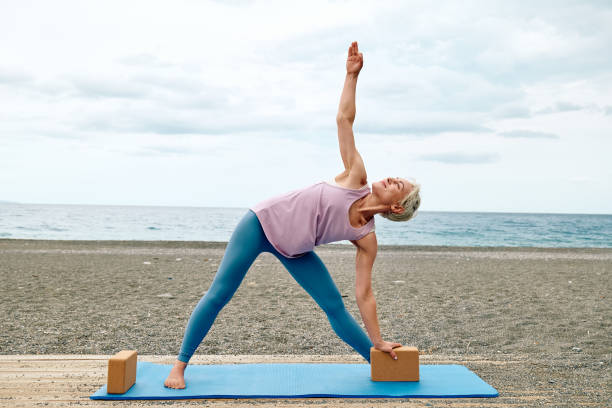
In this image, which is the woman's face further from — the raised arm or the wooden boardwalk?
the wooden boardwalk

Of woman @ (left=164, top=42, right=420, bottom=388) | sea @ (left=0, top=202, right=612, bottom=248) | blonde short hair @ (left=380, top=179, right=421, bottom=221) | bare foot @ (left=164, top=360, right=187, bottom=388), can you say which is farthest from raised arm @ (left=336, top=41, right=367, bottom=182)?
A: sea @ (left=0, top=202, right=612, bottom=248)

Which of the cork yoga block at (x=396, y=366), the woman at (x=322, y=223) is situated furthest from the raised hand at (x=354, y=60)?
the cork yoga block at (x=396, y=366)

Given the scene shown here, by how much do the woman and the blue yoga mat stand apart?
0.21 metres

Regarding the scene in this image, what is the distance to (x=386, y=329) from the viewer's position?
6301mm

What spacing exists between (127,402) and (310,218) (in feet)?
5.44

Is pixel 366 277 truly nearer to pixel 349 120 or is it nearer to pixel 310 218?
pixel 310 218

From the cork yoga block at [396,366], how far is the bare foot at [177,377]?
135cm

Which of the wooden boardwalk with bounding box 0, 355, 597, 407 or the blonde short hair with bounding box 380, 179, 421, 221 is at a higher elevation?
the blonde short hair with bounding box 380, 179, 421, 221

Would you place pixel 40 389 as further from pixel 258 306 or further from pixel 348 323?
pixel 258 306

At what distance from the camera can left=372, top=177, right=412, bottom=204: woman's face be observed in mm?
3500

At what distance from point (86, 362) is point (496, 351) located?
12.3ft

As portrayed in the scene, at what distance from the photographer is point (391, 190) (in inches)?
138

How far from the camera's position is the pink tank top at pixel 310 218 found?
348 centimetres

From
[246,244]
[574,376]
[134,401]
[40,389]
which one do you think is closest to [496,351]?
[574,376]
